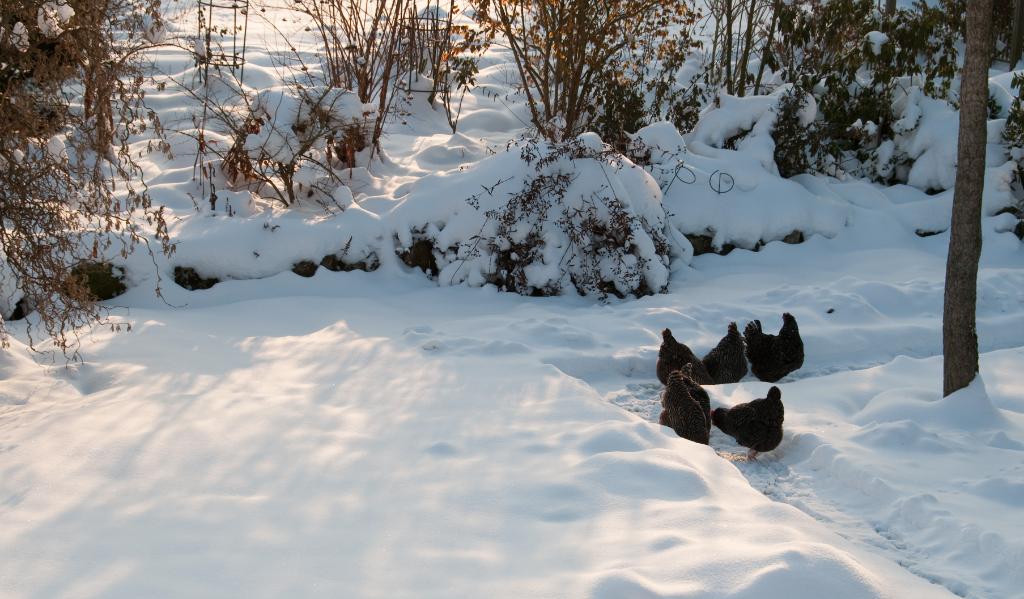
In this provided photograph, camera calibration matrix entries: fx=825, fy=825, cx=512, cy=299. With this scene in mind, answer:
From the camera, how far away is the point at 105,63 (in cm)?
436

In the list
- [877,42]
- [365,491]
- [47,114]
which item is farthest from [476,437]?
[877,42]

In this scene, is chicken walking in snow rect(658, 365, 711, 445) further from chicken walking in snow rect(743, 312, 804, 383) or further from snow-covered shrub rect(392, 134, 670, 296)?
snow-covered shrub rect(392, 134, 670, 296)

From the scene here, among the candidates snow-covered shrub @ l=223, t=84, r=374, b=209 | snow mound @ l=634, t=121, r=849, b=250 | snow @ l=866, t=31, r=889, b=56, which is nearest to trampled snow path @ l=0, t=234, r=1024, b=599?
snow-covered shrub @ l=223, t=84, r=374, b=209

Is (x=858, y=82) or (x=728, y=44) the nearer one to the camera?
(x=858, y=82)

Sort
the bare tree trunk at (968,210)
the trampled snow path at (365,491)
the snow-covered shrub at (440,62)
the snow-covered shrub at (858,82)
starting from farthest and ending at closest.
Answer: the snow-covered shrub at (440,62), the snow-covered shrub at (858,82), the bare tree trunk at (968,210), the trampled snow path at (365,491)

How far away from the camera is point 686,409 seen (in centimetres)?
478

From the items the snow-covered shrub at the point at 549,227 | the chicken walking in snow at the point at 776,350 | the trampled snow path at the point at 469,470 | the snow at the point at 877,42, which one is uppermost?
the snow at the point at 877,42

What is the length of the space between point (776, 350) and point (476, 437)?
8.62 feet

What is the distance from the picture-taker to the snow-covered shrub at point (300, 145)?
826 cm

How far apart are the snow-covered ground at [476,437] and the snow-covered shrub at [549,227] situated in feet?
0.56

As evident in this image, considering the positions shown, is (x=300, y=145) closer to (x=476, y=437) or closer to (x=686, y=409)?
(x=476, y=437)

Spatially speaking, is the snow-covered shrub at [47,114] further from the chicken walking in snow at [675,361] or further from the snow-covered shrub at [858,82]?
the snow-covered shrub at [858,82]

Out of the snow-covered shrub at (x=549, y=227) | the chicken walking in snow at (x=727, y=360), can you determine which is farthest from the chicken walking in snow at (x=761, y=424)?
the snow-covered shrub at (x=549, y=227)

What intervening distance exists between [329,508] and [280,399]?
1.56 meters
